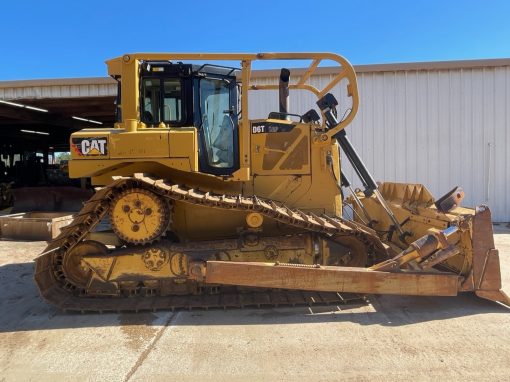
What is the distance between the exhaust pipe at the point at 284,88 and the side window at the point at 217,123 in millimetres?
1068

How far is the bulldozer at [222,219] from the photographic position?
14.4ft

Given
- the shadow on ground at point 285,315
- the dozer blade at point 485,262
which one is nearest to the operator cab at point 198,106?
the shadow on ground at point 285,315

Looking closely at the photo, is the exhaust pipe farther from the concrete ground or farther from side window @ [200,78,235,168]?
the concrete ground

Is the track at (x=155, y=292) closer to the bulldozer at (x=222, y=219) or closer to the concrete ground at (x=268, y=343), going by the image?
the bulldozer at (x=222, y=219)

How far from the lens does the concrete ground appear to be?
3303 millimetres

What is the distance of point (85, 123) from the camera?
19344 mm

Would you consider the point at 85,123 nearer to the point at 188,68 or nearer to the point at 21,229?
the point at 21,229

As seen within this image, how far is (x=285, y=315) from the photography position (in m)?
4.45

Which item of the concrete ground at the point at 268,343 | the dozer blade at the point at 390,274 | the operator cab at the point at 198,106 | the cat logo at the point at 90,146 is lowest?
the concrete ground at the point at 268,343

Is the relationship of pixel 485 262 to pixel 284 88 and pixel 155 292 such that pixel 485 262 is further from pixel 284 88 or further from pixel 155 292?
pixel 155 292

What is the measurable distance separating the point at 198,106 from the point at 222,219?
139cm

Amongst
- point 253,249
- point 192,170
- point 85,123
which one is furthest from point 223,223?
point 85,123

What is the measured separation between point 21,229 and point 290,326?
7665mm

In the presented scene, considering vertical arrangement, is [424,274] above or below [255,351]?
above
